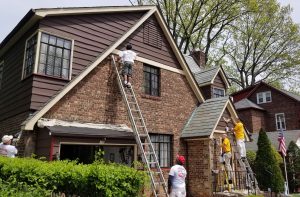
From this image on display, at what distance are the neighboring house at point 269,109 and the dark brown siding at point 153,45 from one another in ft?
67.0

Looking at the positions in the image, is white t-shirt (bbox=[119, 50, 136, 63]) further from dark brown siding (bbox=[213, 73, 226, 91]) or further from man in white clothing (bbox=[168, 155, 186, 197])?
dark brown siding (bbox=[213, 73, 226, 91])

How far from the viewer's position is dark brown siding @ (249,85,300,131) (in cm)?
3362

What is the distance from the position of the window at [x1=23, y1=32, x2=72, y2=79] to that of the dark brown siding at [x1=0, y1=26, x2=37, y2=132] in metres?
0.45

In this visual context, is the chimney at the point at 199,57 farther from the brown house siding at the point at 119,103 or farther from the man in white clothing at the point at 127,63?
the man in white clothing at the point at 127,63

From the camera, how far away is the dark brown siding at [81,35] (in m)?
10.7

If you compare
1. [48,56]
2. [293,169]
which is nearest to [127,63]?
[48,56]

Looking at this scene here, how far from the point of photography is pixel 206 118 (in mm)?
15180

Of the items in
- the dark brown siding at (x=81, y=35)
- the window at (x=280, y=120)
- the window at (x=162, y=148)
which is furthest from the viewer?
the window at (x=280, y=120)

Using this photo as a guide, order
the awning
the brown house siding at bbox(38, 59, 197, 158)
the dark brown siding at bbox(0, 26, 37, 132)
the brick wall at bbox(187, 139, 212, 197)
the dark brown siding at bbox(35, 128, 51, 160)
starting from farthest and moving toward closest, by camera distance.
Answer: the brick wall at bbox(187, 139, 212, 197)
the brown house siding at bbox(38, 59, 197, 158)
the dark brown siding at bbox(0, 26, 37, 132)
the dark brown siding at bbox(35, 128, 51, 160)
the awning

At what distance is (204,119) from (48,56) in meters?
8.10

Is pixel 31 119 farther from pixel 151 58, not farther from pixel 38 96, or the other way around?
pixel 151 58

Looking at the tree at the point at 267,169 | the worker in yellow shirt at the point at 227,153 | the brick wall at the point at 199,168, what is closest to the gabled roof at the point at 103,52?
the brick wall at the point at 199,168

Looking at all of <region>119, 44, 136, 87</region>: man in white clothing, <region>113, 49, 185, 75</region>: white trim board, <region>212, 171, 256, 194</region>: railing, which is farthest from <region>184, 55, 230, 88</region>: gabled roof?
<region>119, 44, 136, 87</region>: man in white clothing

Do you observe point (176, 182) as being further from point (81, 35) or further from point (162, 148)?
point (81, 35)
